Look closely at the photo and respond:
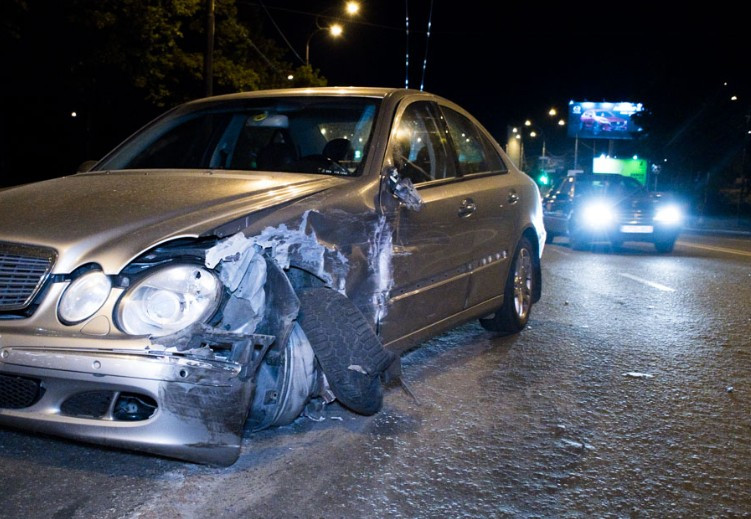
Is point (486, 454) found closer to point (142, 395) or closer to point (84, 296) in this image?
point (142, 395)

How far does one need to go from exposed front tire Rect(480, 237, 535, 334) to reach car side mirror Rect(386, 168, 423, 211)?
1.83m

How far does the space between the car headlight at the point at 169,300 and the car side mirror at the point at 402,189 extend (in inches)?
55.1

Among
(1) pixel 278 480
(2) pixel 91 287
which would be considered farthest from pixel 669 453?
(2) pixel 91 287

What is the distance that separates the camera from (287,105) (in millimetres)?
5000

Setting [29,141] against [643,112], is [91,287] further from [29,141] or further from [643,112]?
[643,112]

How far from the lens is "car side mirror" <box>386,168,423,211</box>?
4211 mm

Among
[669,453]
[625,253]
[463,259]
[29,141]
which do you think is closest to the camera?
[669,453]

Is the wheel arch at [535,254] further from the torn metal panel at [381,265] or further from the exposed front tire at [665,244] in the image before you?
the exposed front tire at [665,244]

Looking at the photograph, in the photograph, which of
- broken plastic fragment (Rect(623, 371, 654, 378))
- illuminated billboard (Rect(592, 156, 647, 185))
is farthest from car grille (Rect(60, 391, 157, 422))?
illuminated billboard (Rect(592, 156, 647, 185))

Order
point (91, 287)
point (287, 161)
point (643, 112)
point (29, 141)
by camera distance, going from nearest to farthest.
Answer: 1. point (91, 287)
2. point (287, 161)
3. point (29, 141)
4. point (643, 112)

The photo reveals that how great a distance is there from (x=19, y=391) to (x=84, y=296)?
1.42ft

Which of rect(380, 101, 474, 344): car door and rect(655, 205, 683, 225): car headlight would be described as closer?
rect(380, 101, 474, 344): car door

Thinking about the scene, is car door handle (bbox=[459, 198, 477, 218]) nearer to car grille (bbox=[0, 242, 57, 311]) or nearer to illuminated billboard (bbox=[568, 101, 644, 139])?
car grille (bbox=[0, 242, 57, 311])

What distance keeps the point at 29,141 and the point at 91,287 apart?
4168 centimetres
